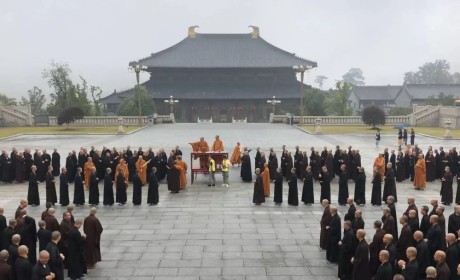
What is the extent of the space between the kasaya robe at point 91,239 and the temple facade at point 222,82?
46999 millimetres

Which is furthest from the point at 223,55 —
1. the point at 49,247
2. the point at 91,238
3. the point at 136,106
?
the point at 49,247

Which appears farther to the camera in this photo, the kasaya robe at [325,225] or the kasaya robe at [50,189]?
the kasaya robe at [50,189]

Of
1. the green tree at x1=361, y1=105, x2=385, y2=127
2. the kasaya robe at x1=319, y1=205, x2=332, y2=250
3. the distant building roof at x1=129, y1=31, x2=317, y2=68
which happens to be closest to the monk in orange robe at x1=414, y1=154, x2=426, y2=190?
the kasaya robe at x1=319, y1=205, x2=332, y2=250

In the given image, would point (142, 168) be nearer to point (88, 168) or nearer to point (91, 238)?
point (88, 168)

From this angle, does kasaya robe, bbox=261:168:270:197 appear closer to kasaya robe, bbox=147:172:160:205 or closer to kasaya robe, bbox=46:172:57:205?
kasaya robe, bbox=147:172:160:205

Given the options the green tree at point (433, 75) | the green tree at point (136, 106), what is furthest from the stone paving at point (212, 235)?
the green tree at point (433, 75)

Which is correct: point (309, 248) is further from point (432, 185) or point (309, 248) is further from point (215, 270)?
point (432, 185)

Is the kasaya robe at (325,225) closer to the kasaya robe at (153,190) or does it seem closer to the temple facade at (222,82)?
the kasaya robe at (153,190)

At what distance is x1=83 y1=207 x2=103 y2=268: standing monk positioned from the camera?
9719mm

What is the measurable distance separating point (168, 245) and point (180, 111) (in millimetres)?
48991

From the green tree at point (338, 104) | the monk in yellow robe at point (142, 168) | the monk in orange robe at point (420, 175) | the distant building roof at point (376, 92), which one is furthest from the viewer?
the distant building roof at point (376, 92)

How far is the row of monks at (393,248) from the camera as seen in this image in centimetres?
747

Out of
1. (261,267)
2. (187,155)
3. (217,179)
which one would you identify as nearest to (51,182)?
(217,179)

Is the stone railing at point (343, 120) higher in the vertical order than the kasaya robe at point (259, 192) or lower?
higher
